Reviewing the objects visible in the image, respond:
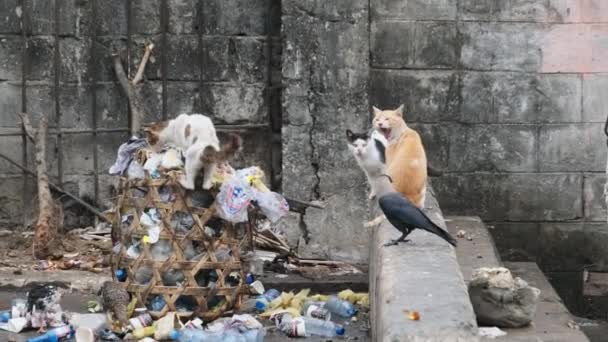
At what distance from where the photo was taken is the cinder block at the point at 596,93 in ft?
27.1

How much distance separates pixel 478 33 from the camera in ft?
27.2

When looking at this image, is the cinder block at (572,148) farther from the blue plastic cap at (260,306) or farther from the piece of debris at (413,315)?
the piece of debris at (413,315)

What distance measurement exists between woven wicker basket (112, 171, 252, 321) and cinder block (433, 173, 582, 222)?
2.42 m

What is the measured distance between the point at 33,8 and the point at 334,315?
143 inches

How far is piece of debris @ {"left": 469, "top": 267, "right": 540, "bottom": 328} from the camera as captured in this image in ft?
19.3

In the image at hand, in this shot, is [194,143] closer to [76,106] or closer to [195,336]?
[195,336]

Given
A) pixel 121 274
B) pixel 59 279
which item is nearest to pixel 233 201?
pixel 121 274

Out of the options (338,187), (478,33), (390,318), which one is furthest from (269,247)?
(390,318)

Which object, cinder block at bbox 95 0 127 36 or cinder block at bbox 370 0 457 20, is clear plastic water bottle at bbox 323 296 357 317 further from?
cinder block at bbox 95 0 127 36

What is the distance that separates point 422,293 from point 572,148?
13.2 feet

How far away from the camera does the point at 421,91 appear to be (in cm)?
836

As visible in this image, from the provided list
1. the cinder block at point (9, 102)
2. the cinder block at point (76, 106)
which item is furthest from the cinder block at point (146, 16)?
the cinder block at point (9, 102)

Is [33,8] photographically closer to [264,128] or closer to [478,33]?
[264,128]

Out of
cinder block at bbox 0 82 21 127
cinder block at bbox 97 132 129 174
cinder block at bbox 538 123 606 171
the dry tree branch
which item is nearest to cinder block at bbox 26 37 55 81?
cinder block at bbox 0 82 21 127
